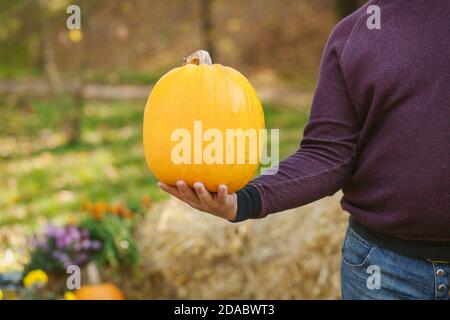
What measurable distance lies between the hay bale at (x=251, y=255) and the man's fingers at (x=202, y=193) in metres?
2.07

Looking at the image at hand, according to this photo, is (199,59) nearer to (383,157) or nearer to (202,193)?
(202,193)

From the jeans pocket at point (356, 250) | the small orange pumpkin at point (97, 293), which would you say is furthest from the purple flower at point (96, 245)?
the jeans pocket at point (356, 250)

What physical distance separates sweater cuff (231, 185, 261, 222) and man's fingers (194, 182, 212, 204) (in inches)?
4.6

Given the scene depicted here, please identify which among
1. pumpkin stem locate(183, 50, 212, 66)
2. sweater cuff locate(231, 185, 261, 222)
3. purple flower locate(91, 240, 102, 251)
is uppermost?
pumpkin stem locate(183, 50, 212, 66)

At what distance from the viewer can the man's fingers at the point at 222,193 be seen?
63.1 inches

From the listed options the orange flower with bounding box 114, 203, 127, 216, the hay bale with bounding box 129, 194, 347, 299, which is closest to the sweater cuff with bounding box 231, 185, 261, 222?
the hay bale with bounding box 129, 194, 347, 299

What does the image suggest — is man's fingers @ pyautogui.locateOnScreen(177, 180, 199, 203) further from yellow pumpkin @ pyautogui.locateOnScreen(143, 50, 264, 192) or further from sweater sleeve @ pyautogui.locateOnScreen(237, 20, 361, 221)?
sweater sleeve @ pyautogui.locateOnScreen(237, 20, 361, 221)

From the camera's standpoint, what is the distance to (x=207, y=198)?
1.61 meters

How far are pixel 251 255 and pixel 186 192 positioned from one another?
2.27m

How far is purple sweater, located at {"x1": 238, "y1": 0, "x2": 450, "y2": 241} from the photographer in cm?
167

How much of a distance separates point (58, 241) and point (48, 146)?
459cm

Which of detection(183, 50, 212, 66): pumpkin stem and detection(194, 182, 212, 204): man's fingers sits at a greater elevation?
detection(183, 50, 212, 66): pumpkin stem
